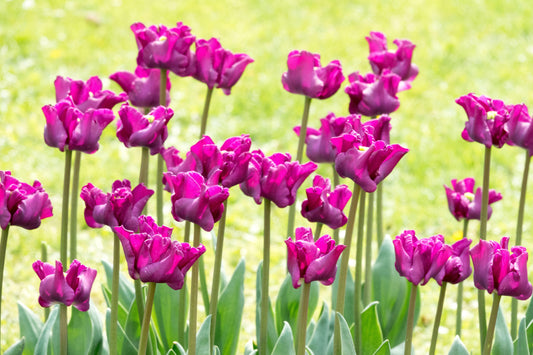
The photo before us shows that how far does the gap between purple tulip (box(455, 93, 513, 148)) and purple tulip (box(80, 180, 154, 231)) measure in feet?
2.82

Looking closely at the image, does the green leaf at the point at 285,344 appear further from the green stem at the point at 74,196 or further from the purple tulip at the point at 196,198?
the green stem at the point at 74,196

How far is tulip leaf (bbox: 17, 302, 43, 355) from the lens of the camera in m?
2.38

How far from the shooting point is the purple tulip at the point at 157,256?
1.74 meters

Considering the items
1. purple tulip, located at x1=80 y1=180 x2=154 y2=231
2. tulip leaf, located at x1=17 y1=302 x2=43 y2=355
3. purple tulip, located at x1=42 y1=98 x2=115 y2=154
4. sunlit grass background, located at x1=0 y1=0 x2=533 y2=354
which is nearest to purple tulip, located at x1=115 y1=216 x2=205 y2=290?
purple tulip, located at x1=80 y1=180 x2=154 y2=231

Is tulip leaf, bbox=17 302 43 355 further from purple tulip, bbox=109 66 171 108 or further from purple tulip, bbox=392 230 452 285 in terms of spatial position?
purple tulip, bbox=392 230 452 285

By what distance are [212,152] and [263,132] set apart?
358cm

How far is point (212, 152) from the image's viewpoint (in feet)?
6.44

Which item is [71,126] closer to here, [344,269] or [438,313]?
[344,269]

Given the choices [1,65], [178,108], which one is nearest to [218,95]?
[178,108]

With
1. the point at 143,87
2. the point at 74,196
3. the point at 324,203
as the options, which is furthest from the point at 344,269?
the point at 143,87

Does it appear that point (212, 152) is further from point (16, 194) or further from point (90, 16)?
point (90, 16)

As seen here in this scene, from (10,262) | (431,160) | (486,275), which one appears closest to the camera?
(486,275)

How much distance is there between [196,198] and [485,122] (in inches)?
33.0

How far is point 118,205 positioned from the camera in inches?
77.9
